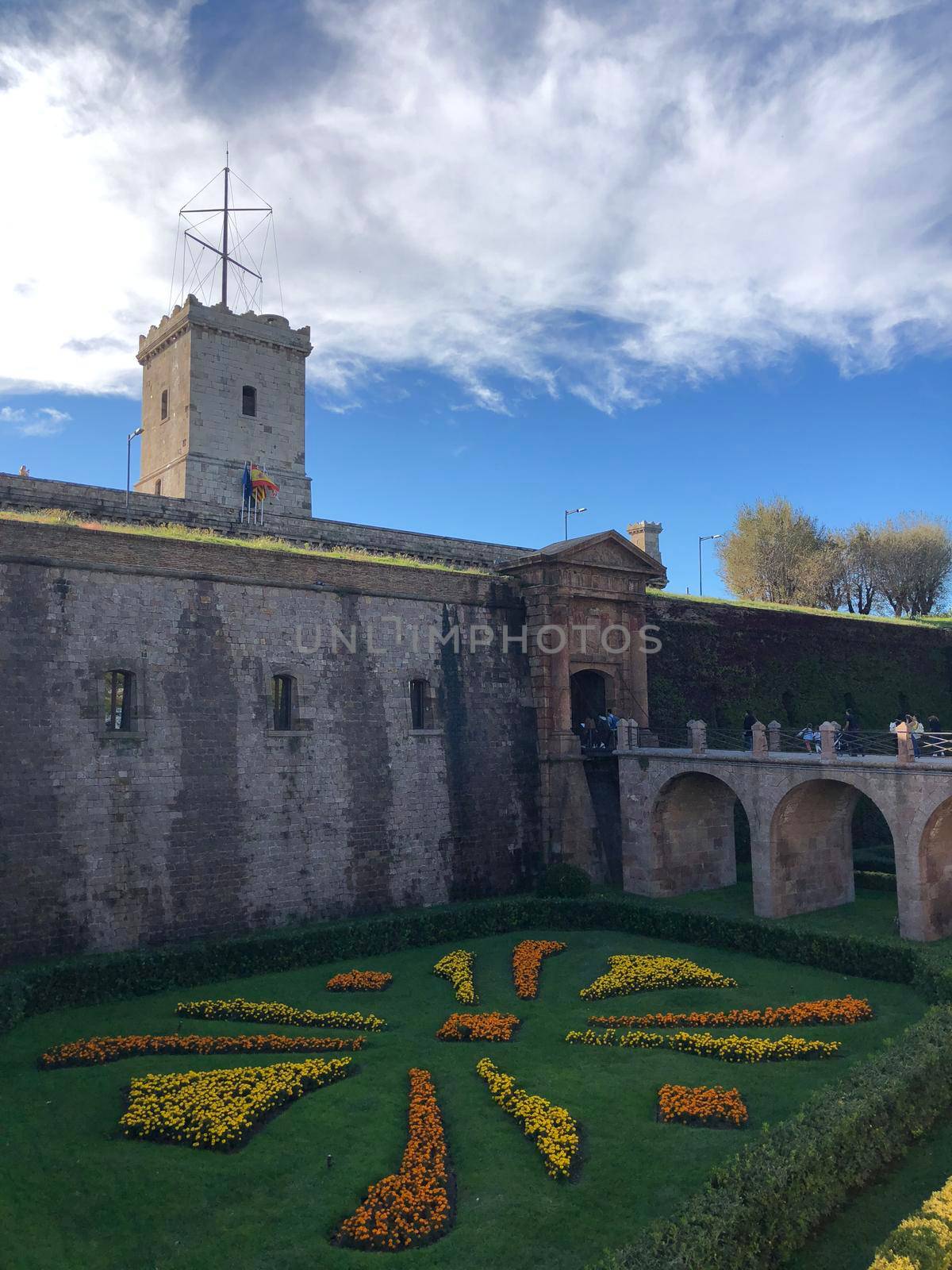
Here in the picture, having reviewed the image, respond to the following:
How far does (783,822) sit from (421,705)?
28.5ft

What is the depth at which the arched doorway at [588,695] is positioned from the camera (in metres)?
26.8

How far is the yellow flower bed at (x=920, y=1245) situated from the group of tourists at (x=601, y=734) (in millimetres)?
15618

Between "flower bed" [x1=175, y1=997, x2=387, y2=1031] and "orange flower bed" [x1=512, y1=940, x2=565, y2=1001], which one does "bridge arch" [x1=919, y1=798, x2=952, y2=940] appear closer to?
"orange flower bed" [x1=512, y1=940, x2=565, y2=1001]

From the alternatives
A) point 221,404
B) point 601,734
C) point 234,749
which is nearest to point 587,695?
point 601,734

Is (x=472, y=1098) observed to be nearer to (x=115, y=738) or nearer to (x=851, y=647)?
(x=115, y=738)

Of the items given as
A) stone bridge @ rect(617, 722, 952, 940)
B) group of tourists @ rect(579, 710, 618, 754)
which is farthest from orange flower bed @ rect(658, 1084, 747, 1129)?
group of tourists @ rect(579, 710, 618, 754)

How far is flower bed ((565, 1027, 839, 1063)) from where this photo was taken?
14.0 m

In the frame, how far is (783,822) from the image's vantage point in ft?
68.5

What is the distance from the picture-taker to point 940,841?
18484mm

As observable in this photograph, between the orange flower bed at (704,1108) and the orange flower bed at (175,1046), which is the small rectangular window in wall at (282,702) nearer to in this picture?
the orange flower bed at (175,1046)

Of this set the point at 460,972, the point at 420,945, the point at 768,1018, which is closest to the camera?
the point at 768,1018

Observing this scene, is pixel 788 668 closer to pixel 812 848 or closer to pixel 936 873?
pixel 812 848

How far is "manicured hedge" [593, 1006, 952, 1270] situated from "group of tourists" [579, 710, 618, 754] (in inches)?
481

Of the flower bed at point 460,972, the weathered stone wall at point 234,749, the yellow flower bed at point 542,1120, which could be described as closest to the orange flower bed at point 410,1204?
the yellow flower bed at point 542,1120
